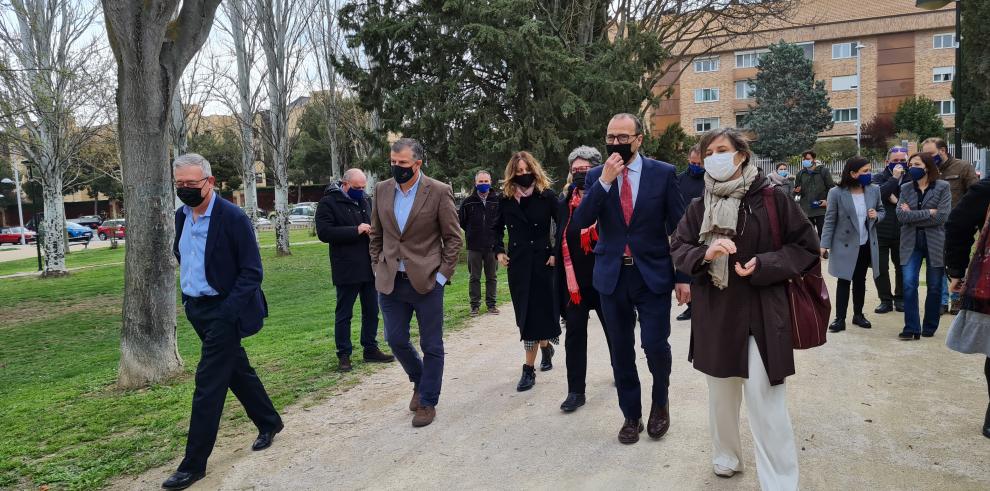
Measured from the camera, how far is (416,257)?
5.30m

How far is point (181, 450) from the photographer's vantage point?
492cm

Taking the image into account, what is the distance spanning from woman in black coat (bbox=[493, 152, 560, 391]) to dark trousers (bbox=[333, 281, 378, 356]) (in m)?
1.79

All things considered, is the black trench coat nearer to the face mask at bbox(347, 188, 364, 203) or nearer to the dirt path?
the dirt path

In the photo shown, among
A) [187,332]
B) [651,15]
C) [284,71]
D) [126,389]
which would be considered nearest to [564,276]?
[126,389]

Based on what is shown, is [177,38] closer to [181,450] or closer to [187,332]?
Answer: [181,450]

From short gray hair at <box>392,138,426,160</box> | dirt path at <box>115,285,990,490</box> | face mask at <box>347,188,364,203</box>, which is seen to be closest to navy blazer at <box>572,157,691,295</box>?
dirt path at <box>115,285,990,490</box>

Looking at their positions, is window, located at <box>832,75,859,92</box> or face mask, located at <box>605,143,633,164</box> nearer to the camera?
face mask, located at <box>605,143,633,164</box>

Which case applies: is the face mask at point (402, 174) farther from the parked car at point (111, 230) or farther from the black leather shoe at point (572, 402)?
the parked car at point (111, 230)

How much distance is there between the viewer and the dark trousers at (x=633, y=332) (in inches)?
179

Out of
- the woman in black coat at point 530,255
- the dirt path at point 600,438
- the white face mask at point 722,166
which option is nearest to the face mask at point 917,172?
the dirt path at point 600,438

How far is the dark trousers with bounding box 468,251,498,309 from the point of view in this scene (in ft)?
34.5

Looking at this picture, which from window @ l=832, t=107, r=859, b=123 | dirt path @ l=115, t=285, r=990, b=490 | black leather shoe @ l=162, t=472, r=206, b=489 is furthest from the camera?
window @ l=832, t=107, r=859, b=123

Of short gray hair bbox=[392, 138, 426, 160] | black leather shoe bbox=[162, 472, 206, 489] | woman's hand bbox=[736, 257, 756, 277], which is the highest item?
short gray hair bbox=[392, 138, 426, 160]

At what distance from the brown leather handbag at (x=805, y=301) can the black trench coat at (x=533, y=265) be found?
2.55 metres
